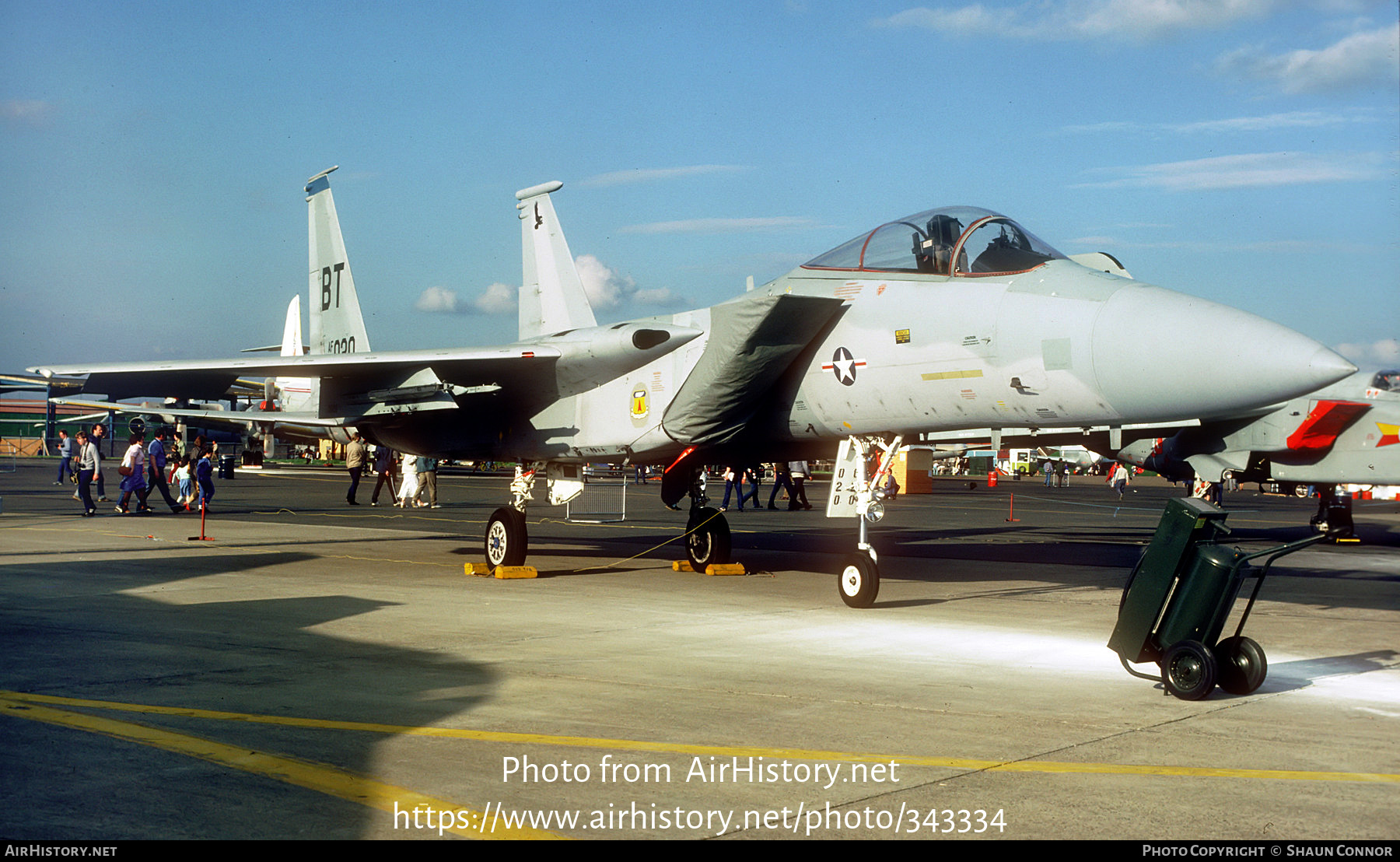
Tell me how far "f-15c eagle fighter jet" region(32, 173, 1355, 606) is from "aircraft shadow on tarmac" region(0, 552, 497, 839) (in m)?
3.20

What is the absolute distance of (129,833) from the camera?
3887mm

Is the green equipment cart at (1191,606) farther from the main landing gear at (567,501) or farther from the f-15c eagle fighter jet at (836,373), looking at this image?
the main landing gear at (567,501)

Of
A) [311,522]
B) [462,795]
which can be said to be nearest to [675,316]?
[462,795]

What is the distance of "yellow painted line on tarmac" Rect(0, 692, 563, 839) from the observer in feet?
13.6

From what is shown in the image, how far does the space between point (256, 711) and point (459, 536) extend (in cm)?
1400

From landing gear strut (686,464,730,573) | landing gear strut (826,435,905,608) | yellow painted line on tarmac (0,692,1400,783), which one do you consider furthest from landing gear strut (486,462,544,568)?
yellow painted line on tarmac (0,692,1400,783)

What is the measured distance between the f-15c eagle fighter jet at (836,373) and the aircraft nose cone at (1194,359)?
0.01 meters

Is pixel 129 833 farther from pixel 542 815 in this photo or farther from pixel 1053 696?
pixel 1053 696

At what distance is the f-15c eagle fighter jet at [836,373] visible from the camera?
8391 millimetres

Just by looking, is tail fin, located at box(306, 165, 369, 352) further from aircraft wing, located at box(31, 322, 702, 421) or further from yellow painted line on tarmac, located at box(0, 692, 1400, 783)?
yellow painted line on tarmac, located at box(0, 692, 1400, 783)

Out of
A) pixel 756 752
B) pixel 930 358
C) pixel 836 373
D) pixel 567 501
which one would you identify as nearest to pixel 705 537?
pixel 567 501

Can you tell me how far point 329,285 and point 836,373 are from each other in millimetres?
9579

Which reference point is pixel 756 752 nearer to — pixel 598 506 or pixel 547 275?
pixel 547 275

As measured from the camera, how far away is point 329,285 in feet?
55.8
